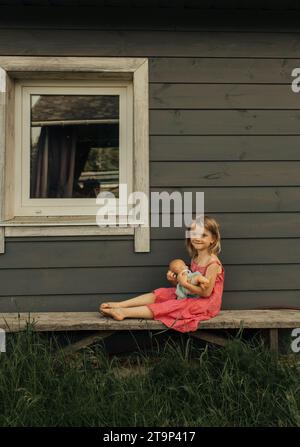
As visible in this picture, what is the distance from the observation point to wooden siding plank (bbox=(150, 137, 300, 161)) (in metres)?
3.76

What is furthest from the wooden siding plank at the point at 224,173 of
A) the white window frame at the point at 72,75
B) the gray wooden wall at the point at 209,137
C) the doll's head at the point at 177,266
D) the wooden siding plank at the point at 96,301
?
the wooden siding plank at the point at 96,301

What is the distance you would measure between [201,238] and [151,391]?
3.82 feet

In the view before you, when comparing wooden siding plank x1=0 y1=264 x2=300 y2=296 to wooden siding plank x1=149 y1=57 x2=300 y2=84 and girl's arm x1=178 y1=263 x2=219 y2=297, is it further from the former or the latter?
wooden siding plank x1=149 y1=57 x2=300 y2=84

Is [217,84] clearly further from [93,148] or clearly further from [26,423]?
[26,423]

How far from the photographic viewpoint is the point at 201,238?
3.44m

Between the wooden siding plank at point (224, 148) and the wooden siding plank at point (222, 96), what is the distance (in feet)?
0.82

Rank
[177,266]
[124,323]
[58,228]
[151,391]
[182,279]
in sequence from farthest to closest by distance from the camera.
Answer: [58,228], [177,266], [182,279], [124,323], [151,391]

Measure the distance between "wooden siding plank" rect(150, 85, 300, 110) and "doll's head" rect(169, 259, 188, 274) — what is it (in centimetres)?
124

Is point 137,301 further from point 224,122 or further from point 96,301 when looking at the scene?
point 224,122

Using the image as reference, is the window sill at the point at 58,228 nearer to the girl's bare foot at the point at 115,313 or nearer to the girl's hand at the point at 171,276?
the girl's hand at the point at 171,276

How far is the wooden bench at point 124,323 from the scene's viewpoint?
127 inches

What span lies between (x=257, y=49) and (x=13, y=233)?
243 centimetres

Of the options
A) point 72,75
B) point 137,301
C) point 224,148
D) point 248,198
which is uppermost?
point 72,75

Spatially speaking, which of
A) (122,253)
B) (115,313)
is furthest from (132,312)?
(122,253)
